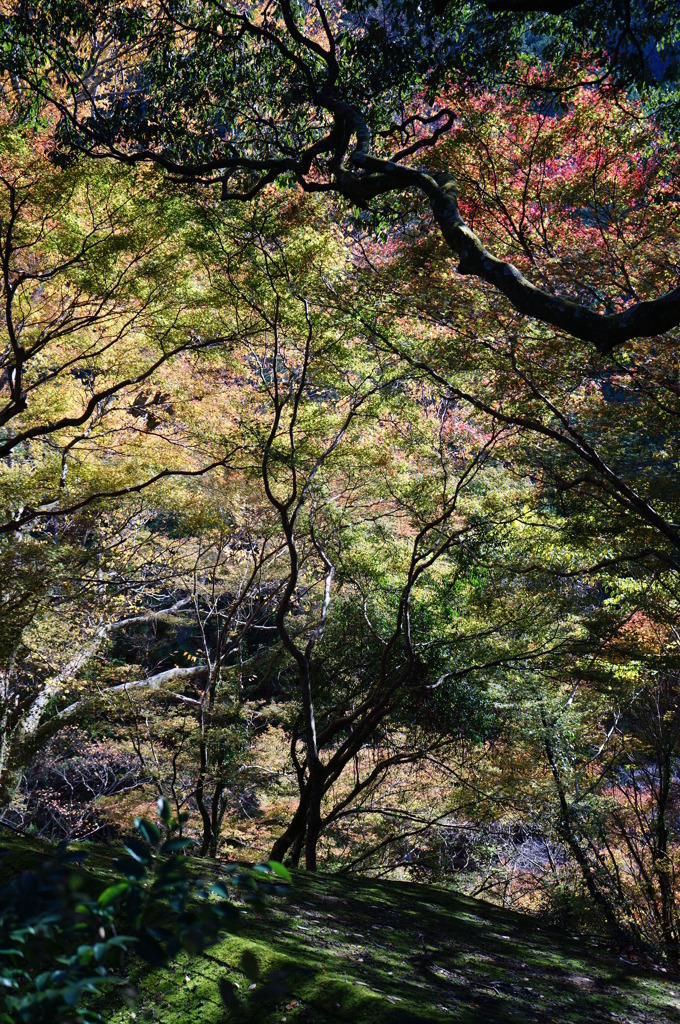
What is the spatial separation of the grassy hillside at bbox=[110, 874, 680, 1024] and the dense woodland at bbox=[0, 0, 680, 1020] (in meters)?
1.01

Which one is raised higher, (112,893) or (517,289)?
(517,289)

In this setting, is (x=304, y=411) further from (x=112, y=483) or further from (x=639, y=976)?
(x=639, y=976)

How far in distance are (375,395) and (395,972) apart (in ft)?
20.5

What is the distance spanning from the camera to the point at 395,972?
6.81ft

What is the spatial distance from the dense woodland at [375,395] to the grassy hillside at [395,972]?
1.01m

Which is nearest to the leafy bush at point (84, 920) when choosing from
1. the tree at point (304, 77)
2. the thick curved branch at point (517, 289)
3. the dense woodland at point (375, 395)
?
the dense woodland at point (375, 395)

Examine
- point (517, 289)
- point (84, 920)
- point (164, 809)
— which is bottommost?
point (84, 920)

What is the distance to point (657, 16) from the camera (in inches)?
161

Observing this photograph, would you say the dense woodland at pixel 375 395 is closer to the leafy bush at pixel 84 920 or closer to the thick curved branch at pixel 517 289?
the thick curved branch at pixel 517 289

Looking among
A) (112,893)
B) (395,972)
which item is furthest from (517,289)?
(112,893)

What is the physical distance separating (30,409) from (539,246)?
6.93 m

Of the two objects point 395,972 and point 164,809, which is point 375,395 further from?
point 164,809

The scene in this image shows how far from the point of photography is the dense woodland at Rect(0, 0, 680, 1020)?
16.8 ft

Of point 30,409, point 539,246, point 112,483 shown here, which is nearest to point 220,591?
point 112,483
